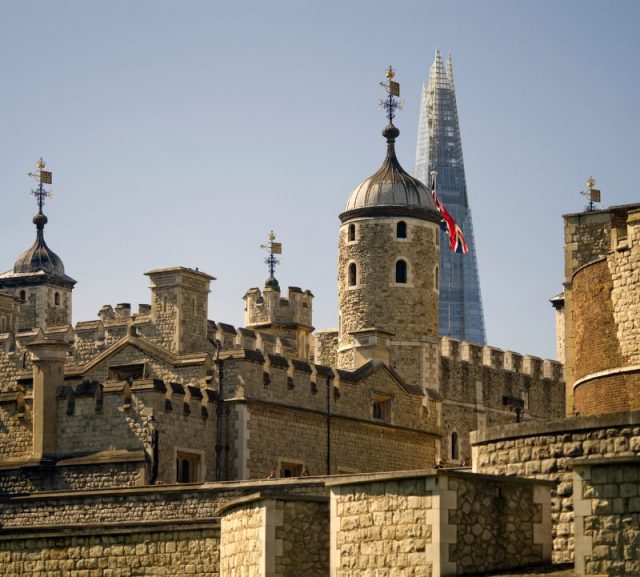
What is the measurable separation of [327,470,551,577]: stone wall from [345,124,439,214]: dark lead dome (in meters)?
34.7

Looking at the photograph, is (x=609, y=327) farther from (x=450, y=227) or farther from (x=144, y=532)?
(x=450, y=227)

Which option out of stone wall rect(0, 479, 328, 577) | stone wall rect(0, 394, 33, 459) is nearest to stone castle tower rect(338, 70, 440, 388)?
stone wall rect(0, 394, 33, 459)

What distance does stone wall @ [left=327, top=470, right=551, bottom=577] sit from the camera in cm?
2291

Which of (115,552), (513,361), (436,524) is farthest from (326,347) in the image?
(436,524)

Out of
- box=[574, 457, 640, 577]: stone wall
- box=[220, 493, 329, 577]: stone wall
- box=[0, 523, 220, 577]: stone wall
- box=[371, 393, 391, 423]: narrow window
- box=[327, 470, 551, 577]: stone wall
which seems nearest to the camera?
box=[574, 457, 640, 577]: stone wall

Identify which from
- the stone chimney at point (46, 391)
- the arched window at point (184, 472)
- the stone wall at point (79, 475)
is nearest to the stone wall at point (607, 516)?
the stone wall at point (79, 475)

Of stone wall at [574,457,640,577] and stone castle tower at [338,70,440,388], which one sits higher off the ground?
stone castle tower at [338,70,440,388]

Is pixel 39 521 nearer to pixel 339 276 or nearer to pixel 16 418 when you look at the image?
pixel 16 418

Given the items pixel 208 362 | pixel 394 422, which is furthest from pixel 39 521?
pixel 394 422

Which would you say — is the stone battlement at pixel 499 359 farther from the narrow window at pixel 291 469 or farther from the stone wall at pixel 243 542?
the stone wall at pixel 243 542

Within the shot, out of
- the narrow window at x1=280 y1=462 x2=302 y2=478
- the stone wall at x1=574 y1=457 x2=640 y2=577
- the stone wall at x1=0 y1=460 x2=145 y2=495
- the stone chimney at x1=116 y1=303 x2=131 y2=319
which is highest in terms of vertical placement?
the stone chimney at x1=116 y1=303 x2=131 y2=319

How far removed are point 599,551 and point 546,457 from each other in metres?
3.82

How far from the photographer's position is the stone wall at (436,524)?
75.2 feet

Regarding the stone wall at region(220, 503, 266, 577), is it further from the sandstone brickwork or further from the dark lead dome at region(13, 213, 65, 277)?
the dark lead dome at region(13, 213, 65, 277)
